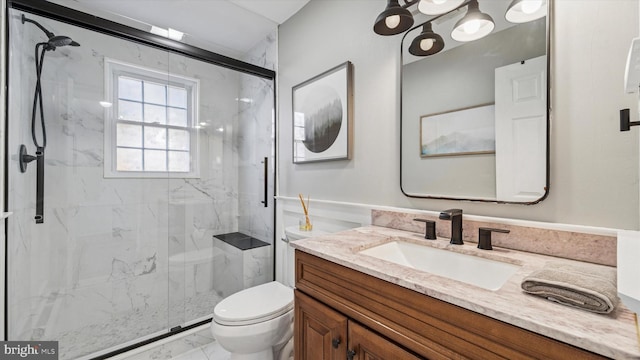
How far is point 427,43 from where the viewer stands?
1284 millimetres

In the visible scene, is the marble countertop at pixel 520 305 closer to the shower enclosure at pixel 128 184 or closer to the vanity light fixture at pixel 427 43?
the vanity light fixture at pixel 427 43

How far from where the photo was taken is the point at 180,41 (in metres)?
1.94

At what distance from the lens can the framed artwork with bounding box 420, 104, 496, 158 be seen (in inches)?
43.3

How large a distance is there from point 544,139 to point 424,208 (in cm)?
54

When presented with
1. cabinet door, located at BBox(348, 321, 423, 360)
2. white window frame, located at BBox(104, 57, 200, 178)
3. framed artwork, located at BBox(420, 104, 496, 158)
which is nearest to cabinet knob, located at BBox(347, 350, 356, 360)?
cabinet door, located at BBox(348, 321, 423, 360)

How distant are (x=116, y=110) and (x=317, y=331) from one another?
2.08 metres

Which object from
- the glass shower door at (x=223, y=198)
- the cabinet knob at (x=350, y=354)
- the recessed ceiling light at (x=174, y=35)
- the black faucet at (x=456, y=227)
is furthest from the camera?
the glass shower door at (x=223, y=198)

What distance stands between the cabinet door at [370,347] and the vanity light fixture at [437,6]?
1300 mm

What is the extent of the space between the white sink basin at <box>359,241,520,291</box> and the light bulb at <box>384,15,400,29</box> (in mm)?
977

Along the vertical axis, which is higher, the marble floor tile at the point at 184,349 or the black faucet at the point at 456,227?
the black faucet at the point at 456,227

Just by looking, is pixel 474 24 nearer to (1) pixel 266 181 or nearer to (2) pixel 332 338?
(2) pixel 332 338

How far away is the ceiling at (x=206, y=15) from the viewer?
1.94 meters

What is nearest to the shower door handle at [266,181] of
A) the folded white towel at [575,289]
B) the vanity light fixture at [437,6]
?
the vanity light fixture at [437,6]

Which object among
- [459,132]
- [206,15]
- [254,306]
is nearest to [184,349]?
[254,306]
